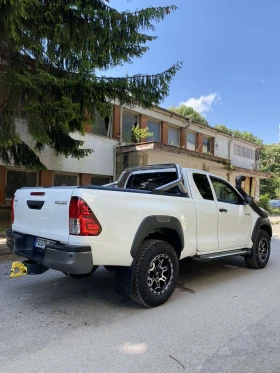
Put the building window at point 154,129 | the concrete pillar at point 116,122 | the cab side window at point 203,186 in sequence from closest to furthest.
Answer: the cab side window at point 203,186 → the concrete pillar at point 116,122 → the building window at point 154,129

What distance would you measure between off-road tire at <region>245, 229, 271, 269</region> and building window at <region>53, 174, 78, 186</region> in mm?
8974

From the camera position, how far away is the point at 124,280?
3840 millimetres

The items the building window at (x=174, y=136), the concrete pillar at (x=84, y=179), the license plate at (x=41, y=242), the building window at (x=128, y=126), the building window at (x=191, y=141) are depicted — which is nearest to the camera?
the license plate at (x=41, y=242)

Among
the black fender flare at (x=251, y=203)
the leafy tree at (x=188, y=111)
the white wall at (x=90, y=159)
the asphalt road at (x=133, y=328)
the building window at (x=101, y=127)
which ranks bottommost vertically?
the asphalt road at (x=133, y=328)

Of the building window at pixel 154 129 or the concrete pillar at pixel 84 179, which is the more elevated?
the building window at pixel 154 129

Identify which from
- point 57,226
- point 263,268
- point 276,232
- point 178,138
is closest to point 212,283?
point 263,268

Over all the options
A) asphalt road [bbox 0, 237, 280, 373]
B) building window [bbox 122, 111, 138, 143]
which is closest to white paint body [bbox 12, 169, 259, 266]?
asphalt road [bbox 0, 237, 280, 373]

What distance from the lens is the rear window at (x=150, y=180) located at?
5.35 m

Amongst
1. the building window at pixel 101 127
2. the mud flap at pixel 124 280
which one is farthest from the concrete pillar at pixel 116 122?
the mud flap at pixel 124 280

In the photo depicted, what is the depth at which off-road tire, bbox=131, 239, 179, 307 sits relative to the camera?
152 inches

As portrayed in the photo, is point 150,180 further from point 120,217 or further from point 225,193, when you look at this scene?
point 120,217

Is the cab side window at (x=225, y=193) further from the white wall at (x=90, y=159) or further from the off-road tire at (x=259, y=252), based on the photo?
the white wall at (x=90, y=159)

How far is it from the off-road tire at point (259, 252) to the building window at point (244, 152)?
18421mm

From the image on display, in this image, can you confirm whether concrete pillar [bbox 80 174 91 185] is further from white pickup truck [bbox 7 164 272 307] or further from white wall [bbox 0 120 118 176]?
white pickup truck [bbox 7 164 272 307]
